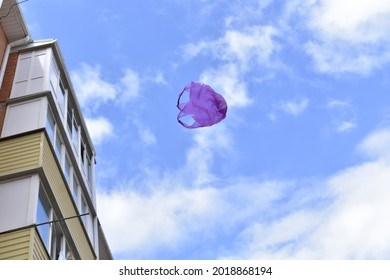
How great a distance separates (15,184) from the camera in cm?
1216

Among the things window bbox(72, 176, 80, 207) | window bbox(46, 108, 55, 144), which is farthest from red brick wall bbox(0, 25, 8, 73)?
window bbox(72, 176, 80, 207)

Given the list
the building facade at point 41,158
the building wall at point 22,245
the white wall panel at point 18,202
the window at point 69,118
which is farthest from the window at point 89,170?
the building wall at point 22,245

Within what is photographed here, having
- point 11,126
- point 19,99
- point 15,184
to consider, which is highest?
point 19,99

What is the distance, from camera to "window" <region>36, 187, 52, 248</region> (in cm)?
1178

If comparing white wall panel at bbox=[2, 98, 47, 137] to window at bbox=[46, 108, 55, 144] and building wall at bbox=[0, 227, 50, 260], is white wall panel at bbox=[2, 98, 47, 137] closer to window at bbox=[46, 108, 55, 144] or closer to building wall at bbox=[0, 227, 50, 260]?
window at bbox=[46, 108, 55, 144]

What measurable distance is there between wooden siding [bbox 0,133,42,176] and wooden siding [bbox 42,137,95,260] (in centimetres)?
21

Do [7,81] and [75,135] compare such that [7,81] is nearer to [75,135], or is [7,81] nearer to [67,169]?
[75,135]

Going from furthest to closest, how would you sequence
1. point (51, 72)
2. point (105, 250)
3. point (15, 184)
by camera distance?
point (105, 250) < point (51, 72) < point (15, 184)

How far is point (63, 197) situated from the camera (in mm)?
13500
